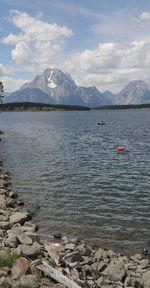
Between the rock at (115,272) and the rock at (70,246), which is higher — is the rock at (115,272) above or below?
above

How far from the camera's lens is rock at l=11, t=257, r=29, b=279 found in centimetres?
1048

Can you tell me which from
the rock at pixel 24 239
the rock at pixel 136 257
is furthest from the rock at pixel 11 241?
the rock at pixel 136 257

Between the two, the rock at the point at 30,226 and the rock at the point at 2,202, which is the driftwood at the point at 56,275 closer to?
the rock at the point at 30,226

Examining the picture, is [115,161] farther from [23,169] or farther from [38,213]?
[38,213]

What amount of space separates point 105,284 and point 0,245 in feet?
20.5

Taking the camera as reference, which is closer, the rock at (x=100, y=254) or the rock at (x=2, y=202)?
the rock at (x=100, y=254)

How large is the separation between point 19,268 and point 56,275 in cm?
169

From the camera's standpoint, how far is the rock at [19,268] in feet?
34.4

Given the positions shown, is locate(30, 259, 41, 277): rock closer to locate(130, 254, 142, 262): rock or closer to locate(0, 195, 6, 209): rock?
locate(130, 254, 142, 262): rock

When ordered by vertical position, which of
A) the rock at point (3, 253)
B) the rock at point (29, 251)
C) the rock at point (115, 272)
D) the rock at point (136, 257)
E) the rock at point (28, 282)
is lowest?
the rock at point (136, 257)

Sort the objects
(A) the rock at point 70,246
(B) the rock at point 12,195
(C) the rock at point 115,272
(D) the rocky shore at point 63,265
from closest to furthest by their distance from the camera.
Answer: (D) the rocky shore at point 63,265, (C) the rock at point 115,272, (A) the rock at point 70,246, (B) the rock at point 12,195

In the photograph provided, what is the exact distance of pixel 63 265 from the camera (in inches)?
495

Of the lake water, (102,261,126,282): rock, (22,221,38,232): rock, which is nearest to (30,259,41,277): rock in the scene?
(102,261,126,282): rock

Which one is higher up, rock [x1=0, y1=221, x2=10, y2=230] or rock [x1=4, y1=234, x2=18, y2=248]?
rock [x1=4, y1=234, x2=18, y2=248]
